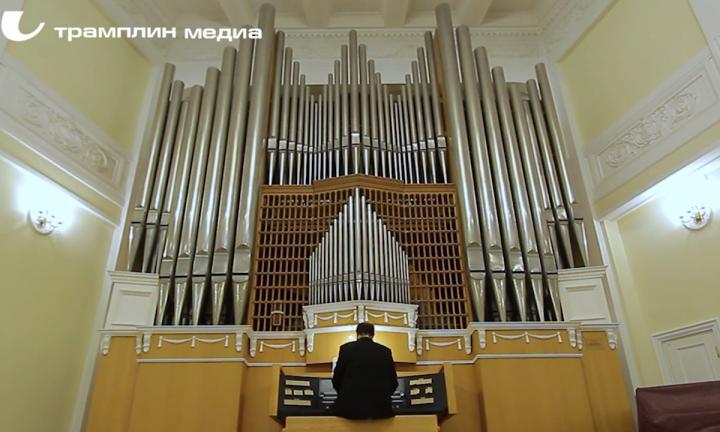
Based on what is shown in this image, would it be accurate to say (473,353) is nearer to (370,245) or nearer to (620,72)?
(370,245)

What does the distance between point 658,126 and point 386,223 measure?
3.20 metres

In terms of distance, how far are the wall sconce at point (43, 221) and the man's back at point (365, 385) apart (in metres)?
3.52

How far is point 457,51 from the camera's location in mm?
6934

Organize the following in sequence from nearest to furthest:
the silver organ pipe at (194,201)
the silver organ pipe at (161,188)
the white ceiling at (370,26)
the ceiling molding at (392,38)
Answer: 1. the silver organ pipe at (194,201)
2. the silver organ pipe at (161,188)
3. the ceiling molding at (392,38)
4. the white ceiling at (370,26)

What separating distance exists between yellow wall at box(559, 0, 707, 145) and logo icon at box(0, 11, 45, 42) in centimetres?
674

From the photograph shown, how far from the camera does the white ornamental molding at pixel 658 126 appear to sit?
181 inches

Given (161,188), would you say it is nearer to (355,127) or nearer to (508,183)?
(355,127)

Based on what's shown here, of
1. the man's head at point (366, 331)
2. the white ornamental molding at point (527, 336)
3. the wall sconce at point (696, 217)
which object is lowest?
the man's head at point (366, 331)

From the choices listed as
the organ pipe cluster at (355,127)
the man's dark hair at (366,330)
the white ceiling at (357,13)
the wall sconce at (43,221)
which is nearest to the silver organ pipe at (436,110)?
the organ pipe cluster at (355,127)

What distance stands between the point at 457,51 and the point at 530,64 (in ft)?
4.29

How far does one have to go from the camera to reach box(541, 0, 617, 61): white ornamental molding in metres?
6.36

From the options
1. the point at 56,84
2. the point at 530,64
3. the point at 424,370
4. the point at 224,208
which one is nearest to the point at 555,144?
the point at 530,64

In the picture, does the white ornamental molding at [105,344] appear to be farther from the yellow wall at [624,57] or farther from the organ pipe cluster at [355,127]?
the yellow wall at [624,57]

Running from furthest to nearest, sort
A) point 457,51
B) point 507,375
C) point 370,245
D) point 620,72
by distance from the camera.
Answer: point 457,51 < point 620,72 < point 370,245 < point 507,375
